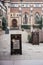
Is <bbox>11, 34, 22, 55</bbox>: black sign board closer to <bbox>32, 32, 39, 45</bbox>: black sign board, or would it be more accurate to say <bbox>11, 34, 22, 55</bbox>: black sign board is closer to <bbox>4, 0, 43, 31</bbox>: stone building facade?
<bbox>32, 32, 39, 45</bbox>: black sign board

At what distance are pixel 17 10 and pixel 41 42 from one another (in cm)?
1583

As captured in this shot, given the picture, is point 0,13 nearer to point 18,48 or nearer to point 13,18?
point 13,18

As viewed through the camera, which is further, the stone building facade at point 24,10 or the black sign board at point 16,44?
the stone building facade at point 24,10

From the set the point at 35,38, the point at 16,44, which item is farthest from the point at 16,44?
the point at 35,38

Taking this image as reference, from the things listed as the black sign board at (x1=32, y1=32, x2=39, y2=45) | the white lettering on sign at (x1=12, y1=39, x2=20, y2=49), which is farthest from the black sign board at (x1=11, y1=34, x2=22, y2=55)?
the black sign board at (x1=32, y1=32, x2=39, y2=45)

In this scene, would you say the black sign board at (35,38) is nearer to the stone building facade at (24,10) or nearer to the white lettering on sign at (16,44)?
the white lettering on sign at (16,44)

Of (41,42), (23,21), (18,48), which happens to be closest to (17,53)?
(18,48)

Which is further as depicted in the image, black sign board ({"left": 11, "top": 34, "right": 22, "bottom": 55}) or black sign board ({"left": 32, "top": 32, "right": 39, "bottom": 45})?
black sign board ({"left": 32, "top": 32, "right": 39, "bottom": 45})

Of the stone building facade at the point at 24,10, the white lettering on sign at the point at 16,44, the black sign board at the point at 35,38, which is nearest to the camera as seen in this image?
the white lettering on sign at the point at 16,44

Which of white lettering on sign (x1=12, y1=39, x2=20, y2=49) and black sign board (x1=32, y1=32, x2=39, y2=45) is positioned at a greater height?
white lettering on sign (x1=12, y1=39, x2=20, y2=49)

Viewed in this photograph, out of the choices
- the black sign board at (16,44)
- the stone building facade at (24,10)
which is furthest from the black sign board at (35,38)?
the stone building facade at (24,10)

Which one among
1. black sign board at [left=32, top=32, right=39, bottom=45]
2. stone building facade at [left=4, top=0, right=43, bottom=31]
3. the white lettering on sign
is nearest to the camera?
the white lettering on sign

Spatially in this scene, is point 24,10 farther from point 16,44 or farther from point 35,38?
point 16,44

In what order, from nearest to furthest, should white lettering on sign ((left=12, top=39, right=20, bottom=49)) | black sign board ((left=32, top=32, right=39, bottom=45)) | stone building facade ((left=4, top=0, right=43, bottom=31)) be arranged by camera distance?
1. white lettering on sign ((left=12, top=39, right=20, bottom=49))
2. black sign board ((left=32, top=32, right=39, bottom=45))
3. stone building facade ((left=4, top=0, right=43, bottom=31))
